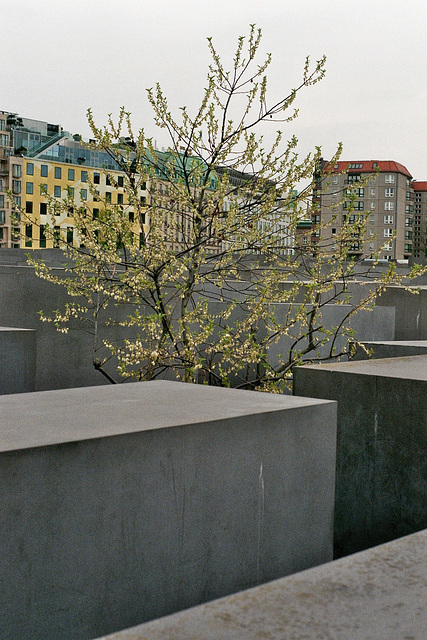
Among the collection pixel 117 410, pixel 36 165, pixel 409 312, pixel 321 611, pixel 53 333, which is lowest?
pixel 321 611

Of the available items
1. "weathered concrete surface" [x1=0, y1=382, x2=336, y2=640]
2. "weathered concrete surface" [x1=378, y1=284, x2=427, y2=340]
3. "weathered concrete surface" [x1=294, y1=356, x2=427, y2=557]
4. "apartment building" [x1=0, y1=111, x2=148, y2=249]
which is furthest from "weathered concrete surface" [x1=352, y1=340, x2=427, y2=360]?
"apartment building" [x1=0, y1=111, x2=148, y2=249]

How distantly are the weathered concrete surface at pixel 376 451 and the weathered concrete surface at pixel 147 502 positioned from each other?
825mm

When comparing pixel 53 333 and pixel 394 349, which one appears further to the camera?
pixel 53 333

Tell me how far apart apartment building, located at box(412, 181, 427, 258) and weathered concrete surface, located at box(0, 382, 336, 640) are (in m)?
189

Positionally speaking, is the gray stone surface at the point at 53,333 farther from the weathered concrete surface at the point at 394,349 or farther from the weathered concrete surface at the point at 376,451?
the weathered concrete surface at the point at 376,451

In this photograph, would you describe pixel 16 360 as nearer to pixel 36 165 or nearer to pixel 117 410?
pixel 117 410

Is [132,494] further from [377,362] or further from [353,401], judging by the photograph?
[377,362]

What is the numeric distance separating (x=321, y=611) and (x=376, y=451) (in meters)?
3.25

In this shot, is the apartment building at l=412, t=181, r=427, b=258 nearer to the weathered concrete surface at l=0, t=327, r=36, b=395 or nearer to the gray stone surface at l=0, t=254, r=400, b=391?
the gray stone surface at l=0, t=254, r=400, b=391

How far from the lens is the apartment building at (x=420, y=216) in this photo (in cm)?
18938

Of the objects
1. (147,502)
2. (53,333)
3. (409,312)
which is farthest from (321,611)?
(409,312)

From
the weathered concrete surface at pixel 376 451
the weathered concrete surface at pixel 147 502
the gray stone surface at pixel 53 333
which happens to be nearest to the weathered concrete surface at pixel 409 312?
the gray stone surface at pixel 53 333

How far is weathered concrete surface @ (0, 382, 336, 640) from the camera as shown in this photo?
288 centimetres

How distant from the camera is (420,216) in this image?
19088 cm
